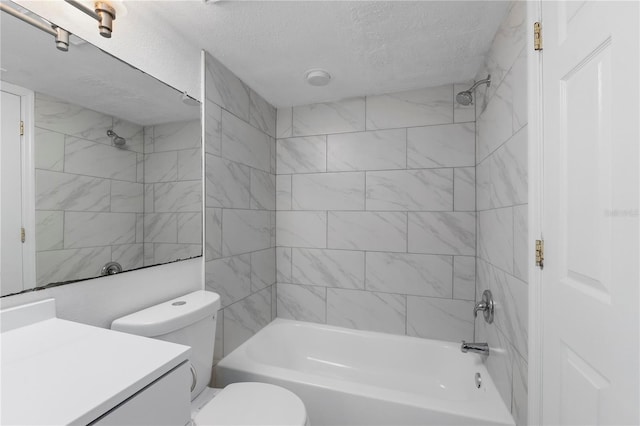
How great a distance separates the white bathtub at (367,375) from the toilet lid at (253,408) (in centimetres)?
21

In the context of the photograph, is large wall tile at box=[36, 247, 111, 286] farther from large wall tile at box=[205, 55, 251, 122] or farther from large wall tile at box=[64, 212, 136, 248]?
large wall tile at box=[205, 55, 251, 122]

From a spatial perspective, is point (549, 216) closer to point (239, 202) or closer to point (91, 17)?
point (239, 202)

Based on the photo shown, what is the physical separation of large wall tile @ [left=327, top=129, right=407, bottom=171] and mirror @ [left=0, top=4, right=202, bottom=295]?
111 cm

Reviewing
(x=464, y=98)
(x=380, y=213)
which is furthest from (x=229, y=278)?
(x=464, y=98)

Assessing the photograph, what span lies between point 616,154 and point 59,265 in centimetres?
169

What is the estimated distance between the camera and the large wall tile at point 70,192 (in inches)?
37.5

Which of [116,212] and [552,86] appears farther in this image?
[116,212]

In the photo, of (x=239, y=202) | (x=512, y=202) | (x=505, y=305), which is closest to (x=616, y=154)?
(x=512, y=202)

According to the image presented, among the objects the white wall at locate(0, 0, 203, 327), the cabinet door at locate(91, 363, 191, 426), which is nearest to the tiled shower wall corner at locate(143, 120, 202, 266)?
the white wall at locate(0, 0, 203, 327)

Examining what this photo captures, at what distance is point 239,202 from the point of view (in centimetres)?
195

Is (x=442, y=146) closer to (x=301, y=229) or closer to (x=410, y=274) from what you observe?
(x=410, y=274)

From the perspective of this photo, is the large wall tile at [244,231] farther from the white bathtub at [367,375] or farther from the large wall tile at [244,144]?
the white bathtub at [367,375]

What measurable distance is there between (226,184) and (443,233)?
62.0 inches

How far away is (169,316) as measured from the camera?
3.94 feet
